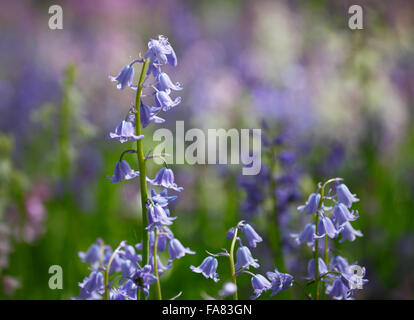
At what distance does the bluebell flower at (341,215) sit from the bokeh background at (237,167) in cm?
17

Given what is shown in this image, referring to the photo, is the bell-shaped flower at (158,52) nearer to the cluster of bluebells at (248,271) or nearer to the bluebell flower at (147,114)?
the bluebell flower at (147,114)

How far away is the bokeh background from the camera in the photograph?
3389mm

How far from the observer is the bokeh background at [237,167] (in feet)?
11.1

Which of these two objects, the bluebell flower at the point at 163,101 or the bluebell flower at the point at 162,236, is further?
the bluebell flower at the point at 162,236

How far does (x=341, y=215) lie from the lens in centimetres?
196

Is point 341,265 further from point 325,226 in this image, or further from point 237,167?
point 237,167

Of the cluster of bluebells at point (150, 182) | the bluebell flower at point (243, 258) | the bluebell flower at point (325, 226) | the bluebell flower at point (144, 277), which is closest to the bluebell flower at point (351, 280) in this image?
the bluebell flower at point (325, 226)

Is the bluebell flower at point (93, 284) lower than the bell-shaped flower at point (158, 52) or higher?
lower

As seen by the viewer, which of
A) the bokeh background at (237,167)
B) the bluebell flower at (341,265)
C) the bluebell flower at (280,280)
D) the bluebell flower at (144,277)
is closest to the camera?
the bluebell flower at (144,277)

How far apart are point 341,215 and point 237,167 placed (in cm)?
237

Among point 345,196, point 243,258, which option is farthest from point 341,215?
point 243,258

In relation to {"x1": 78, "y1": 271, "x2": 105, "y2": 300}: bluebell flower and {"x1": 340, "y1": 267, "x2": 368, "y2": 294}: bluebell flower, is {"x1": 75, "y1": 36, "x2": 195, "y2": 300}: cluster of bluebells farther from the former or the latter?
{"x1": 340, "y1": 267, "x2": 368, "y2": 294}: bluebell flower

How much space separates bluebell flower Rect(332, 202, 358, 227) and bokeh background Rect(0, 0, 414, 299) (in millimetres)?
172

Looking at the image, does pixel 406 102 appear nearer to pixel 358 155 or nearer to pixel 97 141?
pixel 358 155
